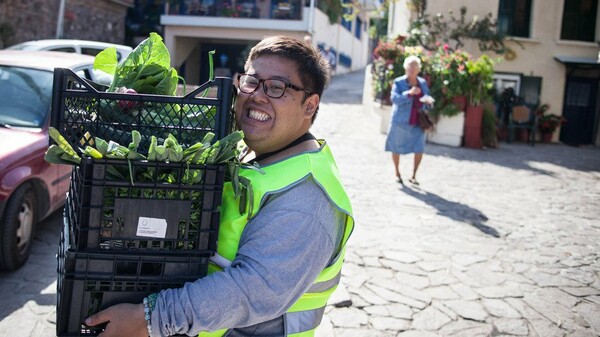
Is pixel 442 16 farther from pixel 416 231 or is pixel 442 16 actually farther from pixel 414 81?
pixel 416 231

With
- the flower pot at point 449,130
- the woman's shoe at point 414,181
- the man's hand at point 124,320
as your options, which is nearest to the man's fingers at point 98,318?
the man's hand at point 124,320

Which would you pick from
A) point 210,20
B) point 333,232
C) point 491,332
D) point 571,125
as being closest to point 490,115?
point 571,125

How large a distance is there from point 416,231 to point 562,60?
44.9 ft

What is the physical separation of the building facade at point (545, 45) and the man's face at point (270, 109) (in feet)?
53.1

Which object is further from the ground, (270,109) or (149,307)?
(270,109)

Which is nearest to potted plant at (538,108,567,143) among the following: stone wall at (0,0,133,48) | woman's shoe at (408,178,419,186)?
woman's shoe at (408,178,419,186)

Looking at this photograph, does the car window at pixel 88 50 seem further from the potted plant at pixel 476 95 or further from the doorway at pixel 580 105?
the doorway at pixel 580 105

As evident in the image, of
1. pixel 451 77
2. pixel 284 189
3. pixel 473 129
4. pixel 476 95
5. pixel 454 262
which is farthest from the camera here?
pixel 473 129

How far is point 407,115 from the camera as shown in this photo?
312 inches

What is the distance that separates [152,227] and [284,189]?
41cm

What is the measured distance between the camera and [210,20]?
77.4 feet

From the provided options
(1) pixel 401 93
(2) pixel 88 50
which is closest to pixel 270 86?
(1) pixel 401 93

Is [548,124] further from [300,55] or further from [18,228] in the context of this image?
A: [300,55]

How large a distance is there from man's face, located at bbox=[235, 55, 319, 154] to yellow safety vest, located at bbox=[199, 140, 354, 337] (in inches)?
6.1
